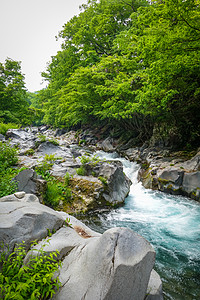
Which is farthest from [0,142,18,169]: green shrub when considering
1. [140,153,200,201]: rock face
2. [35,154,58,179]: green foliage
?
[140,153,200,201]: rock face

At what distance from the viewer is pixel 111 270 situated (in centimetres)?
225

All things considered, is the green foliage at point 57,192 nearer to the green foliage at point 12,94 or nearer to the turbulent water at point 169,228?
the turbulent water at point 169,228

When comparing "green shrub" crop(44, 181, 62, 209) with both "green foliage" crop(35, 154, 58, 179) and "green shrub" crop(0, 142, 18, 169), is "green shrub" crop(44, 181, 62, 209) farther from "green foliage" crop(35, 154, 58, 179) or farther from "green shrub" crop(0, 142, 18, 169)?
"green shrub" crop(0, 142, 18, 169)

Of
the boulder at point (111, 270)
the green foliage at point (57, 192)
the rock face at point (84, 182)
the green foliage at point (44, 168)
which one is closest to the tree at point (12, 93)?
the rock face at point (84, 182)

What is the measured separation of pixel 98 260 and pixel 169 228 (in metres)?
4.75

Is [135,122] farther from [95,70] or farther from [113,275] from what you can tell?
[113,275]

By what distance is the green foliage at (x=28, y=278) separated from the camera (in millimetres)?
2115

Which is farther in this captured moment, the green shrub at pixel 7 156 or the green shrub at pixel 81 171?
the green shrub at pixel 81 171

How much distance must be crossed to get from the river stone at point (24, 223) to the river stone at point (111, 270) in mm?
837

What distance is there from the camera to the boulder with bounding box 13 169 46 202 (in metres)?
6.20

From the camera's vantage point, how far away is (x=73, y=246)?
3125 millimetres

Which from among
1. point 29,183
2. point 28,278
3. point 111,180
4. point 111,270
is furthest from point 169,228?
point 29,183

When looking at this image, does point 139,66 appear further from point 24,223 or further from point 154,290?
point 154,290

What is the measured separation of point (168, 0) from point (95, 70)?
9734 mm
